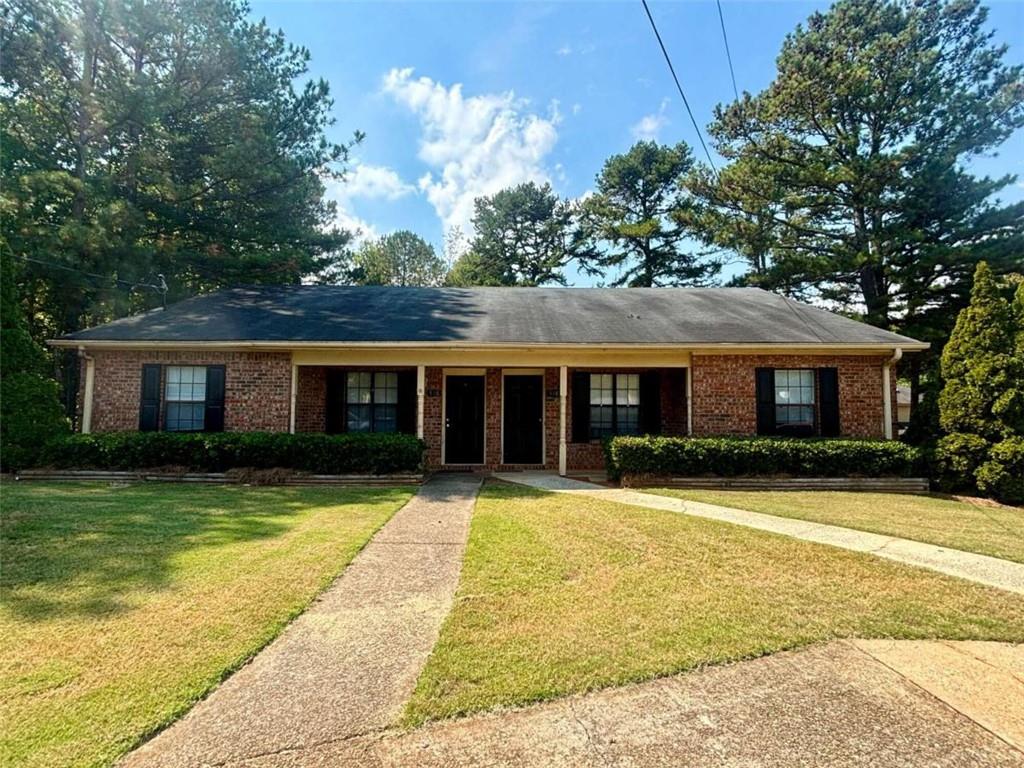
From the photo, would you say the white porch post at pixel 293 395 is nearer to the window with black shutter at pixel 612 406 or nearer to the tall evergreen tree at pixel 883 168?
the window with black shutter at pixel 612 406

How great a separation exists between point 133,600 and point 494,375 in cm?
914

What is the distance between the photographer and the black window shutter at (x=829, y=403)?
36.7 feet

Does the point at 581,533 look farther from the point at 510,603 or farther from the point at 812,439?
the point at 812,439

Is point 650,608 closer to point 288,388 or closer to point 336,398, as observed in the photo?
point 288,388

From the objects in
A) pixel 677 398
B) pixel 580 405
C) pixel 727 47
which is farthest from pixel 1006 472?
pixel 727 47

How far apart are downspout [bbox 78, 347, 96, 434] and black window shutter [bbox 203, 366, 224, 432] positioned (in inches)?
89.8

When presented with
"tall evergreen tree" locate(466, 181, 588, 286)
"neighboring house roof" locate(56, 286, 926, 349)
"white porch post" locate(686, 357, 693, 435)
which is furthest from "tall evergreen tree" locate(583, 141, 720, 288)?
"white porch post" locate(686, 357, 693, 435)

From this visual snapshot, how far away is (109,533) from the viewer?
5699 mm

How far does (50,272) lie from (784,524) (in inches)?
746

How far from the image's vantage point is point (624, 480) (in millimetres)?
10000

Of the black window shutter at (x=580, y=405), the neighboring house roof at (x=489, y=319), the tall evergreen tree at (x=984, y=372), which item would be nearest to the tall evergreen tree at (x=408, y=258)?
the neighboring house roof at (x=489, y=319)

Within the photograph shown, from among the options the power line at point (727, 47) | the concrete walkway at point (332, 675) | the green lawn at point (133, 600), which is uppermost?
the power line at point (727, 47)

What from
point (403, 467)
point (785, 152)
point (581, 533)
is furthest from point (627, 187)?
point (581, 533)

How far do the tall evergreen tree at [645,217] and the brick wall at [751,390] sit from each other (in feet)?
56.2
